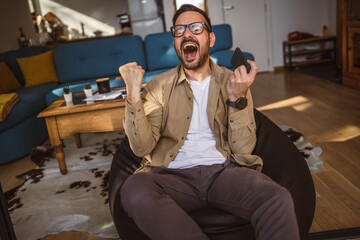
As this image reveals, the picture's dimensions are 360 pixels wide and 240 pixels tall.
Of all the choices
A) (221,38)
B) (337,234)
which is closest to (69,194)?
(337,234)

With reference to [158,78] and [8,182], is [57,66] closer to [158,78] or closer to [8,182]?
[8,182]

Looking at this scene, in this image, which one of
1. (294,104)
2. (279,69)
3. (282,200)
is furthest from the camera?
(279,69)

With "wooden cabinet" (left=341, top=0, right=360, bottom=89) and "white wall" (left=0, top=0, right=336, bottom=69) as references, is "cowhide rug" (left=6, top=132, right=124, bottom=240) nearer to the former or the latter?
"wooden cabinet" (left=341, top=0, right=360, bottom=89)

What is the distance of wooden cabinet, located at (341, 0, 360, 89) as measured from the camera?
4004mm

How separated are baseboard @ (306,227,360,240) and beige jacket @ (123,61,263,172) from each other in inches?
16.3

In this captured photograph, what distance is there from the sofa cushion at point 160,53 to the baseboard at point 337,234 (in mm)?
2975

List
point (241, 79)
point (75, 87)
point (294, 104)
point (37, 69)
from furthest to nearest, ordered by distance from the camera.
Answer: point (37, 69)
point (294, 104)
point (75, 87)
point (241, 79)

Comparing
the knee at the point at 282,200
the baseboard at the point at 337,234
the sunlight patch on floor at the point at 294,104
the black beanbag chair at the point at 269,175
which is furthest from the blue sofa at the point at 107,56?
the knee at the point at 282,200

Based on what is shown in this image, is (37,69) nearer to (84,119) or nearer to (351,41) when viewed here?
(84,119)

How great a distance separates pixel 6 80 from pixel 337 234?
3.65 metres

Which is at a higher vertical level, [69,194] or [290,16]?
[290,16]

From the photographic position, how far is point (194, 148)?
1.48m

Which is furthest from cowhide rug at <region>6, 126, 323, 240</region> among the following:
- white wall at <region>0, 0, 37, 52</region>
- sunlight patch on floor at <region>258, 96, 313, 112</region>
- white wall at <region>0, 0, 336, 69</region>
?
white wall at <region>0, 0, 336, 69</region>

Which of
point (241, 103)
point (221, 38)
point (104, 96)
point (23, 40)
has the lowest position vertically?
point (104, 96)
